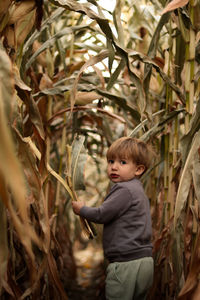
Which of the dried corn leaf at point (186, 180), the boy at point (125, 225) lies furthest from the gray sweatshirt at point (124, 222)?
the dried corn leaf at point (186, 180)

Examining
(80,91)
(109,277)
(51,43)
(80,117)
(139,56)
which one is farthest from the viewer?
(80,117)

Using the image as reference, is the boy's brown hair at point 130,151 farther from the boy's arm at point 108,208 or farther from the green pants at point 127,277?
the green pants at point 127,277

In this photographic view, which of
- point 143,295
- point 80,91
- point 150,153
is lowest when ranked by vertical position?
point 143,295

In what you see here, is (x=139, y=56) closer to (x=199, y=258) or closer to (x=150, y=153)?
(x=150, y=153)

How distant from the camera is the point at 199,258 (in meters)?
0.84

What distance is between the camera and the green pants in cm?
110

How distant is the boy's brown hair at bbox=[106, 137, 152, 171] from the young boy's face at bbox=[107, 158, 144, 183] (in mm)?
13

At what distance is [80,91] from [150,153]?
34cm

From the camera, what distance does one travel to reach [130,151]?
1.15 m

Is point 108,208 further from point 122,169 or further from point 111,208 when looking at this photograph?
point 122,169

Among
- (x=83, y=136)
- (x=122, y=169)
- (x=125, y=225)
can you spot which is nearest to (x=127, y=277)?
(x=125, y=225)

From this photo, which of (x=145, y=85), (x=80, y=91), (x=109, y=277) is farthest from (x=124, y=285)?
(x=80, y=91)

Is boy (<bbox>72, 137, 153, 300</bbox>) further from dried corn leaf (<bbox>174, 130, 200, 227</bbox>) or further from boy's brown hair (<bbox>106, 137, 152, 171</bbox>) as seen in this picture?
dried corn leaf (<bbox>174, 130, 200, 227</bbox>)

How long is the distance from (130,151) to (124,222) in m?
0.20
